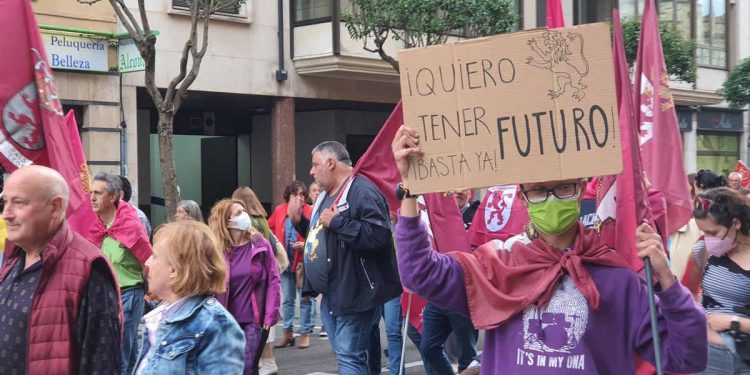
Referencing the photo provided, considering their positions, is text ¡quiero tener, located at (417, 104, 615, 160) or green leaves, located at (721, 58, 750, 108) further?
green leaves, located at (721, 58, 750, 108)

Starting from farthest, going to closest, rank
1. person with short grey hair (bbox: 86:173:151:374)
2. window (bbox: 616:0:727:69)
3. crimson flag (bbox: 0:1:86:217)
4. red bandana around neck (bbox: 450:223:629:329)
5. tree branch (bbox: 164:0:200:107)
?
window (bbox: 616:0:727:69)
tree branch (bbox: 164:0:200:107)
person with short grey hair (bbox: 86:173:151:374)
crimson flag (bbox: 0:1:86:217)
red bandana around neck (bbox: 450:223:629:329)

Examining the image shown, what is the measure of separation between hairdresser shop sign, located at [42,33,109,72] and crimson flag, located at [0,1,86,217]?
44.0ft

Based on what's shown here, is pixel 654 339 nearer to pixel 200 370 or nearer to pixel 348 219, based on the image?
pixel 200 370

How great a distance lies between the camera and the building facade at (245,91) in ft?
61.7

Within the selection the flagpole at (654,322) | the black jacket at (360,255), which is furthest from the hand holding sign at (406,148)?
the black jacket at (360,255)

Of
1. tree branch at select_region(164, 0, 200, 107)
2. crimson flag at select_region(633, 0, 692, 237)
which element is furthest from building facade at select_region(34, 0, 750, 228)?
crimson flag at select_region(633, 0, 692, 237)

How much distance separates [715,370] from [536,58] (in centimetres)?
A: 256

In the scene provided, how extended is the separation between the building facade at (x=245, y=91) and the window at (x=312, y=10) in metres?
0.02

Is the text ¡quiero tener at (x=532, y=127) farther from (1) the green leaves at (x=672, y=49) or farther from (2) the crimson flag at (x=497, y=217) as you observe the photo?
(1) the green leaves at (x=672, y=49)

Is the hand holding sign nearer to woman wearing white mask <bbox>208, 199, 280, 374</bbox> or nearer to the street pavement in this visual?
woman wearing white mask <bbox>208, 199, 280, 374</bbox>

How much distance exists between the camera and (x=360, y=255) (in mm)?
7270

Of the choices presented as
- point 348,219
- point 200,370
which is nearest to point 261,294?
point 348,219

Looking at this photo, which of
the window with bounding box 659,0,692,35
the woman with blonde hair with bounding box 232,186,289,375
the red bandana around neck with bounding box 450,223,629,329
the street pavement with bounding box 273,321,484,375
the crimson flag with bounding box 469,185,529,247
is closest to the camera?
the red bandana around neck with bounding box 450,223,629,329

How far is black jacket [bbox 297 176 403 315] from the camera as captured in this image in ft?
23.5
